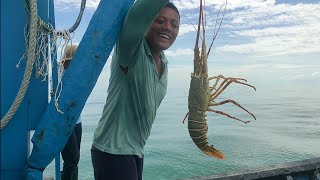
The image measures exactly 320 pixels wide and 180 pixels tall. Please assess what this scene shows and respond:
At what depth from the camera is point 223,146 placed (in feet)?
44.7

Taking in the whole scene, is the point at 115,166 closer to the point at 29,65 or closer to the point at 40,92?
the point at 40,92

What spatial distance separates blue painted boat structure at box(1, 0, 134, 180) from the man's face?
419mm

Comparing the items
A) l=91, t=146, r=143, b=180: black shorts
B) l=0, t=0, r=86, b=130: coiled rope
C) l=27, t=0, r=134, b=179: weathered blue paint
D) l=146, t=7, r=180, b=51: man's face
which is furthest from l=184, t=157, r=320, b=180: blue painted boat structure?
l=0, t=0, r=86, b=130: coiled rope

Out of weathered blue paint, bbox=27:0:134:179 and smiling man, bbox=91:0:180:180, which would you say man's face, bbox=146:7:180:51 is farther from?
weathered blue paint, bbox=27:0:134:179

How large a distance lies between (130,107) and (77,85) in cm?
47

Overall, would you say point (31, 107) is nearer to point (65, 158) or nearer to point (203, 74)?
point (203, 74)

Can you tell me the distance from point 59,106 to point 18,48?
312 mm

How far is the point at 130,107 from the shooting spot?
185cm

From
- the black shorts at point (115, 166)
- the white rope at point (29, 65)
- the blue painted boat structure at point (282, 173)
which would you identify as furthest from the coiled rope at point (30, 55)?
the blue painted boat structure at point (282, 173)

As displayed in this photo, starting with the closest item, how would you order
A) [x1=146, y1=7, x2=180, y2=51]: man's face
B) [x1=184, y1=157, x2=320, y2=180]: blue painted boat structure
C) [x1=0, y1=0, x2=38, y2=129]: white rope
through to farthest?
[x1=0, y1=0, x2=38, y2=129]: white rope, [x1=146, y1=7, x2=180, y2=51]: man's face, [x1=184, y1=157, x2=320, y2=180]: blue painted boat structure

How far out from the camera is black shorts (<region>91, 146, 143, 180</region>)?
1807 millimetres

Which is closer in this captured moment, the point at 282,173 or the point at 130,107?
the point at 130,107

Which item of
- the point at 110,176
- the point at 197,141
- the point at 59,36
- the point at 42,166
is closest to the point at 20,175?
the point at 42,166

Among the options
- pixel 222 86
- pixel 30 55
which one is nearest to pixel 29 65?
pixel 30 55
